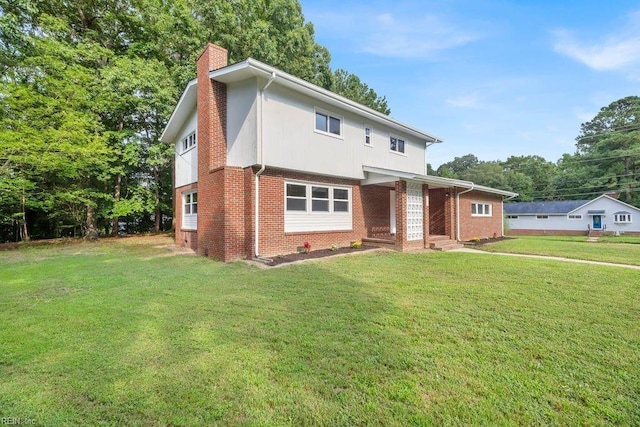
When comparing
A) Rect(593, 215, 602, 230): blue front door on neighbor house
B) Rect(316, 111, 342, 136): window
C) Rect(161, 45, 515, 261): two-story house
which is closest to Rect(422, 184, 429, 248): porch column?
Rect(161, 45, 515, 261): two-story house

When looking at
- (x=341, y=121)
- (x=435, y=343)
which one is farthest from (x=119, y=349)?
(x=341, y=121)

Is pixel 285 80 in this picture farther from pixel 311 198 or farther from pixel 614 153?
pixel 614 153

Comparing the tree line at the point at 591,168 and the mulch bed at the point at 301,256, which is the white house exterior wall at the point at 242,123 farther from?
the tree line at the point at 591,168

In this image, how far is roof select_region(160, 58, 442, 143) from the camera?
29.6ft

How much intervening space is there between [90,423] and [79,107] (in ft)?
61.3

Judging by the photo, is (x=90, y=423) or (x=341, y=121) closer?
(x=90, y=423)

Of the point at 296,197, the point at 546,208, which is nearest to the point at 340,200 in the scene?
the point at 296,197

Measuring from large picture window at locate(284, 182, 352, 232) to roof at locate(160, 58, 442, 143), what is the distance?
3.19m

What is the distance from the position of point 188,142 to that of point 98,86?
7205 millimetres

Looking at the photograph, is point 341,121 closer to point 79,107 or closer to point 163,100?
point 163,100

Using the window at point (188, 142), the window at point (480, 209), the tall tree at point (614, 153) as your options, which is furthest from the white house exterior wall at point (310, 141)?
the tall tree at point (614, 153)

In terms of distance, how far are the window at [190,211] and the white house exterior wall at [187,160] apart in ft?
2.06

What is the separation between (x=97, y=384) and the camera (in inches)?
106

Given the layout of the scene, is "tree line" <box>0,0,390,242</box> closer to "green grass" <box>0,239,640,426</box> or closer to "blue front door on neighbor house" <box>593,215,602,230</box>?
"green grass" <box>0,239,640,426</box>
